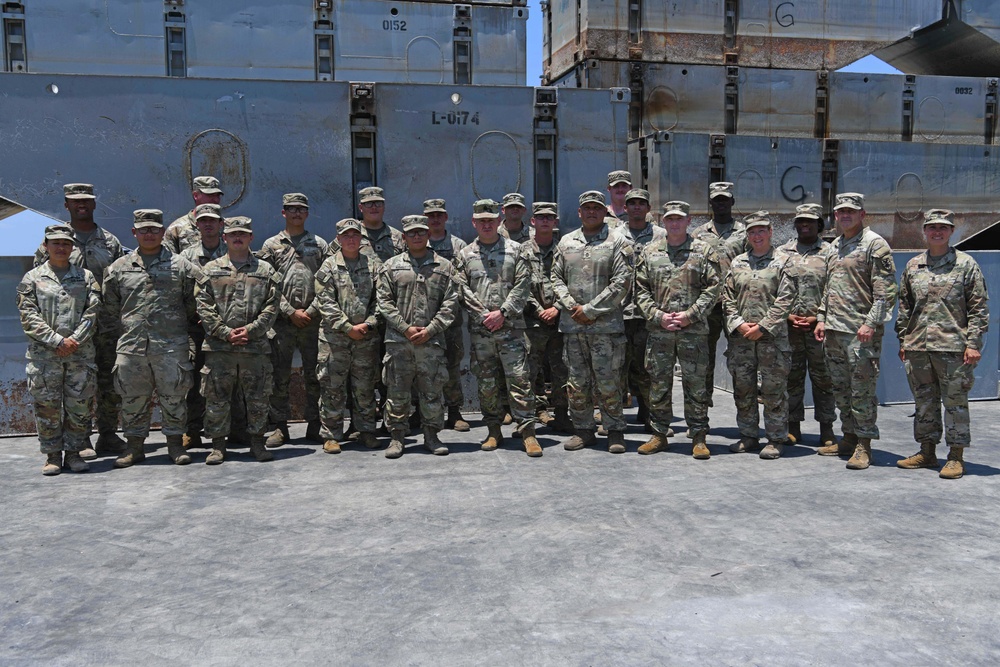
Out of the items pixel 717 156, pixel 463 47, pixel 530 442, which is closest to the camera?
pixel 530 442

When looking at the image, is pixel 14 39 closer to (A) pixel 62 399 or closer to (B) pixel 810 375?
(A) pixel 62 399

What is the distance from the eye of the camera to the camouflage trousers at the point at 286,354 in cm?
639

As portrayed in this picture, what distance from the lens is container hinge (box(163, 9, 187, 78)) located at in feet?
25.2

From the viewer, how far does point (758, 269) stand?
5.98 metres

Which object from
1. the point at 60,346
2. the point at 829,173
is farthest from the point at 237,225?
the point at 829,173

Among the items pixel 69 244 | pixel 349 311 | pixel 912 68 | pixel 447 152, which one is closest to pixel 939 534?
pixel 349 311

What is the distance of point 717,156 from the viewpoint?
8.70 metres

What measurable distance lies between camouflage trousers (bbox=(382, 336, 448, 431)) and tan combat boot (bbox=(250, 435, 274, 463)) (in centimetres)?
83

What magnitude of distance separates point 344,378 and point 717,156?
464 centimetres

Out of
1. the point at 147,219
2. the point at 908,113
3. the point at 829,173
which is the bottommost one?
the point at 147,219

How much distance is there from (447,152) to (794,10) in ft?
15.8

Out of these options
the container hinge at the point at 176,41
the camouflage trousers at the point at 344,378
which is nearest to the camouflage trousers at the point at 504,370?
the camouflage trousers at the point at 344,378

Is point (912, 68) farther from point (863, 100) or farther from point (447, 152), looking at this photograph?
point (447, 152)

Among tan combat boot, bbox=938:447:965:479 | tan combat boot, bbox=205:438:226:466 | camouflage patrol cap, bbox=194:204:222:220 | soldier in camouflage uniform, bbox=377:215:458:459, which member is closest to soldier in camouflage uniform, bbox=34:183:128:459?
camouflage patrol cap, bbox=194:204:222:220
